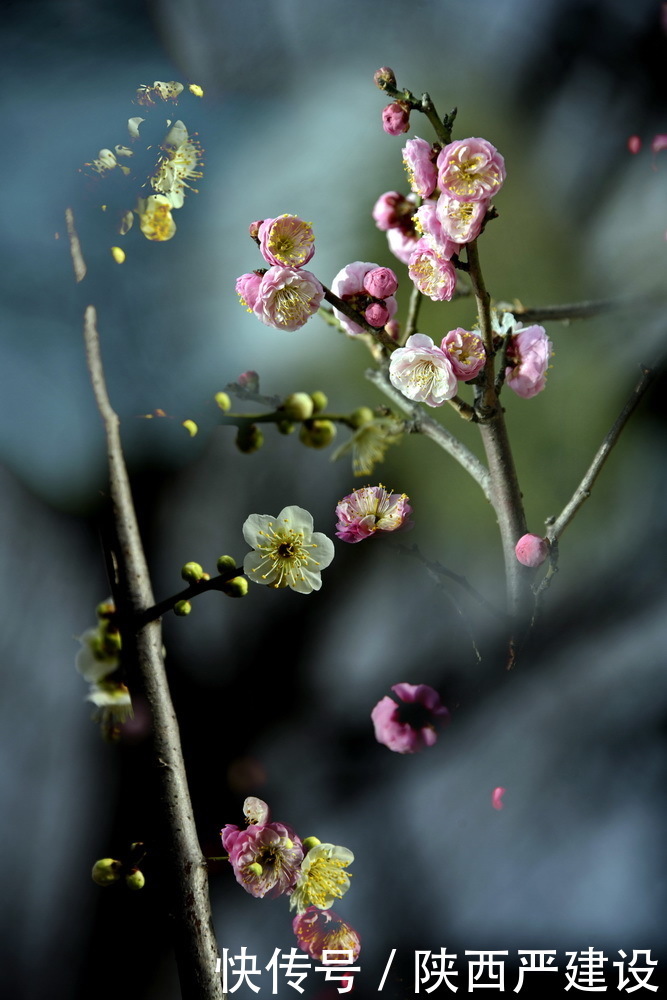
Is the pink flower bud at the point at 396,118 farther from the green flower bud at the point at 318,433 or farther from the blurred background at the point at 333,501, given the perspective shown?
the green flower bud at the point at 318,433

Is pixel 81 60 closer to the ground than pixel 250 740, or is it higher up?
higher up

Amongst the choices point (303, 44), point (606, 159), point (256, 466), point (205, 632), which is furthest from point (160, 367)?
point (606, 159)

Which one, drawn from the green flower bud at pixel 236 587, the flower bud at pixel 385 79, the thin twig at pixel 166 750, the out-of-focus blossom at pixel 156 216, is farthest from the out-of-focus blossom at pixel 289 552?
the flower bud at pixel 385 79

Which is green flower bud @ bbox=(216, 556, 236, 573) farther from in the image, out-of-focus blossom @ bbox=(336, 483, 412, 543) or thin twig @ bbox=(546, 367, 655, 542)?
thin twig @ bbox=(546, 367, 655, 542)

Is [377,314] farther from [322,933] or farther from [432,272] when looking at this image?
[322,933]

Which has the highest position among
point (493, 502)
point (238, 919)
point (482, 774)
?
point (493, 502)

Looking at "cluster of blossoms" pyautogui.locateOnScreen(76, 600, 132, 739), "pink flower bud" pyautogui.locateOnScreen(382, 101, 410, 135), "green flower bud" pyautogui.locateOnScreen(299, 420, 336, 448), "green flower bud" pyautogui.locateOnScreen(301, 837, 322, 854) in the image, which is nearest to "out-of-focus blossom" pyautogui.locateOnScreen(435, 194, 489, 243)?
"pink flower bud" pyautogui.locateOnScreen(382, 101, 410, 135)

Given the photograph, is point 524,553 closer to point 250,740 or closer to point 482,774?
point 482,774
